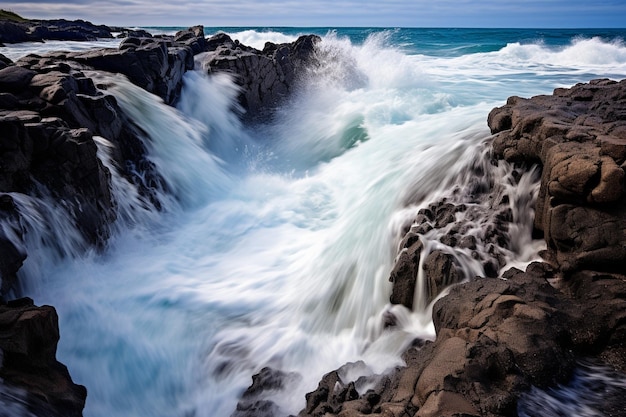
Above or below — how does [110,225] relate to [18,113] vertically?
below

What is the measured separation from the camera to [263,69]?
1638cm

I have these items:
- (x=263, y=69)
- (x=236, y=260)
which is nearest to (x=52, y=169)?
(x=236, y=260)

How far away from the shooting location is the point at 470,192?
→ 638 cm

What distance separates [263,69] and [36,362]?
1426 cm

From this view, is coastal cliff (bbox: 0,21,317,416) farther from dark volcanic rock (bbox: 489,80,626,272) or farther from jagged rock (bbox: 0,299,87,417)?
dark volcanic rock (bbox: 489,80,626,272)

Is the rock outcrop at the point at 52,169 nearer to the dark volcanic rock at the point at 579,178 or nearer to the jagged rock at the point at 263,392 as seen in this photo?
the jagged rock at the point at 263,392

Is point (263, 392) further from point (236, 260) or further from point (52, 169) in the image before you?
point (52, 169)

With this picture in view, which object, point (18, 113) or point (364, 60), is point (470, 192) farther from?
point (364, 60)

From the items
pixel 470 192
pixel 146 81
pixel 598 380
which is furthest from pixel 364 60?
pixel 598 380

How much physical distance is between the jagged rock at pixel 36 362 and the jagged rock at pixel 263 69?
40.2ft

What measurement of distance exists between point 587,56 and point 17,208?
35.2 metres

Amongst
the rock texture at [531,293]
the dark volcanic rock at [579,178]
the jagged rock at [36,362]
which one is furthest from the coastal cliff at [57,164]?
the dark volcanic rock at [579,178]

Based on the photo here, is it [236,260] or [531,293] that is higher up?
[531,293]

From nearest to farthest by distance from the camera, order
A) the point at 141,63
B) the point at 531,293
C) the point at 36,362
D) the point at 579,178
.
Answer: the point at 36,362 < the point at 531,293 < the point at 579,178 < the point at 141,63
